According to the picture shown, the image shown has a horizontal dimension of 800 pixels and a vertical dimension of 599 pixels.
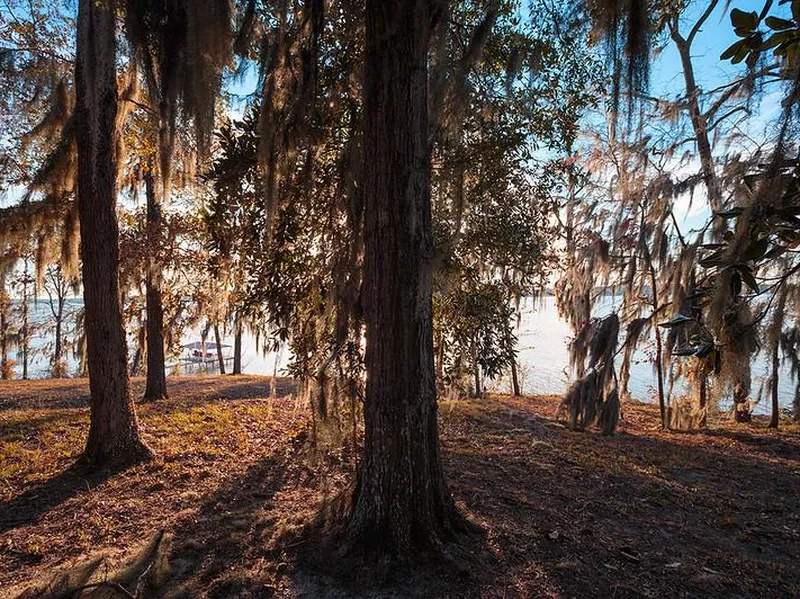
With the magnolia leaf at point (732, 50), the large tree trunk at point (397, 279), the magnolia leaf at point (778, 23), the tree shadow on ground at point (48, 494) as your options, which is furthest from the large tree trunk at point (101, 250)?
the magnolia leaf at point (778, 23)

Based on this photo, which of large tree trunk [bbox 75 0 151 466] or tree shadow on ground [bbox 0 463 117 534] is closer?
tree shadow on ground [bbox 0 463 117 534]

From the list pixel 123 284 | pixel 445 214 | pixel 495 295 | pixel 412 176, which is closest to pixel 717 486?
pixel 495 295

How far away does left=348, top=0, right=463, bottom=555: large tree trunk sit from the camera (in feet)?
9.40

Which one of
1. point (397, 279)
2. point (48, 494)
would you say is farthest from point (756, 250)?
point (48, 494)

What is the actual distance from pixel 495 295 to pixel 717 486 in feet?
11.4

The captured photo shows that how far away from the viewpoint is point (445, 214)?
411cm

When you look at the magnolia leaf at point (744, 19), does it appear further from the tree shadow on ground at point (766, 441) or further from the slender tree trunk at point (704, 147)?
the tree shadow on ground at point (766, 441)

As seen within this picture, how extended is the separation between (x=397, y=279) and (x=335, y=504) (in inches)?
71.7

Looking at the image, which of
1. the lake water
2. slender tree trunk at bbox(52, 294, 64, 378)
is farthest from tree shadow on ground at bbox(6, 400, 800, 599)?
slender tree trunk at bbox(52, 294, 64, 378)

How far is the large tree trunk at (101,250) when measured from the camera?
4520 mm

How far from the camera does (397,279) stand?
2.86m

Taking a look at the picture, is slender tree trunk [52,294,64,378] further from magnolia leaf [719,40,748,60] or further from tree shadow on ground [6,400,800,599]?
magnolia leaf [719,40,748,60]

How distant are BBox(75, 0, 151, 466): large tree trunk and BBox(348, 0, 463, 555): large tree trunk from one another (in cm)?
310

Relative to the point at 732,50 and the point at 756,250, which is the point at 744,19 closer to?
the point at 732,50
